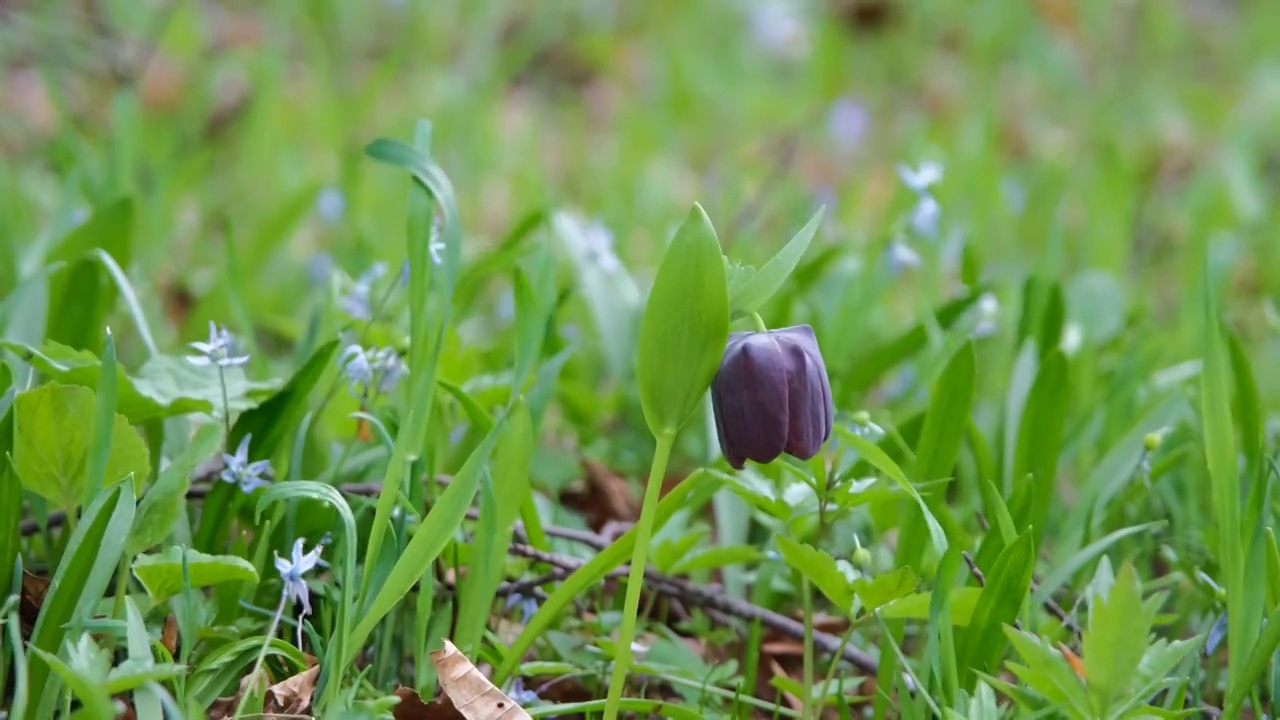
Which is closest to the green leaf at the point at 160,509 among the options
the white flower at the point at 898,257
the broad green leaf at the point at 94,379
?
the broad green leaf at the point at 94,379

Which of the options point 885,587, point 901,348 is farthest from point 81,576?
point 901,348

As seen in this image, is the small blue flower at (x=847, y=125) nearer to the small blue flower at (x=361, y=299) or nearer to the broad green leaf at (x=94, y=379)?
the small blue flower at (x=361, y=299)

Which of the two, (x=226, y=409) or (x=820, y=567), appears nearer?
(x=820, y=567)

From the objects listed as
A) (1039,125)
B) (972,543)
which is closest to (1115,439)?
(972,543)

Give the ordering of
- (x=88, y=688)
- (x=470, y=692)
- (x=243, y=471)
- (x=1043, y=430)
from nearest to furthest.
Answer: (x=88, y=688) → (x=470, y=692) → (x=243, y=471) → (x=1043, y=430)

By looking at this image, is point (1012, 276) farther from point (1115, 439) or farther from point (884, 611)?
point (884, 611)

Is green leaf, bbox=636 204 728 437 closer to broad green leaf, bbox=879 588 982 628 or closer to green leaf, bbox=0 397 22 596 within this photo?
broad green leaf, bbox=879 588 982 628

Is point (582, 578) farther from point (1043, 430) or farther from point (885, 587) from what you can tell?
point (1043, 430)
